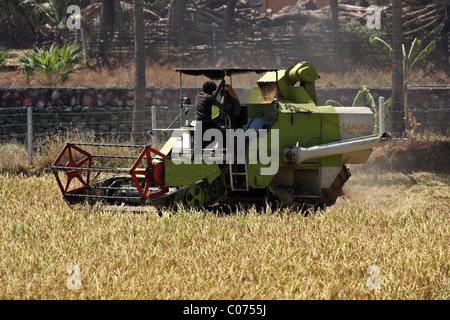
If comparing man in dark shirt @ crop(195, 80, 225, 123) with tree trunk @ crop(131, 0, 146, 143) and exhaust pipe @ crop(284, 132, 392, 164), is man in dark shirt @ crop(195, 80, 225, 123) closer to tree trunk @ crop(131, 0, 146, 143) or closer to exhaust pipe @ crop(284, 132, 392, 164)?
exhaust pipe @ crop(284, 132, 392, 164)

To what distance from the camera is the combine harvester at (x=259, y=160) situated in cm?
1120

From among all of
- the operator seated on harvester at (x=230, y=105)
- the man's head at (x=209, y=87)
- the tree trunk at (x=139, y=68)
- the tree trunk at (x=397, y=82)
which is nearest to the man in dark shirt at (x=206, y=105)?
the man's head at (x=209, y=87)

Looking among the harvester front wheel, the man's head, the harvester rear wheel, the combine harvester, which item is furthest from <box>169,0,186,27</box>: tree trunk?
the harvester front wheel

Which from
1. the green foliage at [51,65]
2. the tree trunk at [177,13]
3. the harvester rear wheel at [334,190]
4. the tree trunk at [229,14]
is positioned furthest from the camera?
the tree trunk at [229,14]

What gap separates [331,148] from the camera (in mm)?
11594

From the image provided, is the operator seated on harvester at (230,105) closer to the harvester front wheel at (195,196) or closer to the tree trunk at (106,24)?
the harvester front wheel at (195,196)

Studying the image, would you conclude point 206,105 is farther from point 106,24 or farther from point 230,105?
point 106,24

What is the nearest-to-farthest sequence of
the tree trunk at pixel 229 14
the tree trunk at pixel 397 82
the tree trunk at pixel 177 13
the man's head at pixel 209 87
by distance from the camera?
the man's head at pixel 209 87
the tree trunk at pixel 397 82
the tree trunk at pixel 177 13
the tree trunk at pixel 229 14

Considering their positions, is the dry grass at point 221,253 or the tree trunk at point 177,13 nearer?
the dry grass at point 221,253

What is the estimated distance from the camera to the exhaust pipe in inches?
451

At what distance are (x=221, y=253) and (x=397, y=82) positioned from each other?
45.6 ft

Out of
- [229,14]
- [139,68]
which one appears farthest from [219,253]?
[229,14]

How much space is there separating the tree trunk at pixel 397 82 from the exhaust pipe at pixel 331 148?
9264 mm
